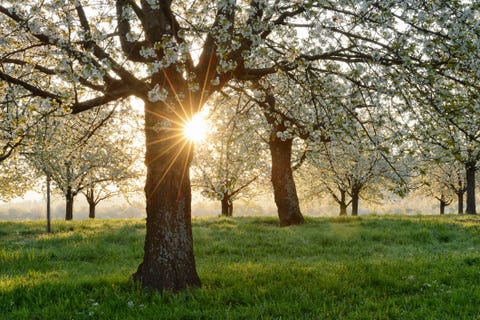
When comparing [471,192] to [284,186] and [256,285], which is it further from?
[256,285]

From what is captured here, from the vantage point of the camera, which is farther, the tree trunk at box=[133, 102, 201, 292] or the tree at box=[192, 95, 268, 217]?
the tree at box=[192, 95, 268, 217]

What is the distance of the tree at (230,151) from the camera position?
33.4 feet

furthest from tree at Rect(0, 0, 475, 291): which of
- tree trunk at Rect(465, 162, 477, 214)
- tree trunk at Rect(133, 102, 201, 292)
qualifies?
tree trunk at Rect(465, 162, 477, 214)

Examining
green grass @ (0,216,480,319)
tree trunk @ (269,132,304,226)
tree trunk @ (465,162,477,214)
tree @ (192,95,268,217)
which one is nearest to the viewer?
green grass @ (0,216,480,319)

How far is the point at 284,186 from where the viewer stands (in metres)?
20.6

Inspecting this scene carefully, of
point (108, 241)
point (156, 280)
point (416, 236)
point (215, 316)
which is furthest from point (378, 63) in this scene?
point (108, 241)

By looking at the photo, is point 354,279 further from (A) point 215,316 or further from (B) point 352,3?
(B) point 352,3

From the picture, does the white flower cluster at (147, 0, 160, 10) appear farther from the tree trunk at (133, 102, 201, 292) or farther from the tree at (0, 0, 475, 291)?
the tree trunk at (133, 102, 201, 292)

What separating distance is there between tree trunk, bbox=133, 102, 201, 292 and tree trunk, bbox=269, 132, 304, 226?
12077 millimetres

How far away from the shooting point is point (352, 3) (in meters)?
7.81

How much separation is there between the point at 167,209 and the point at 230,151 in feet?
11.8

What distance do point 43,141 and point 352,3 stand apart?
767 centimetres

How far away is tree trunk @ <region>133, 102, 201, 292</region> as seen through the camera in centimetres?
843

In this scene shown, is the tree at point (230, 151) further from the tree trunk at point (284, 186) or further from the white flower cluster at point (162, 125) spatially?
the white flower cluster at point (162, 125)
